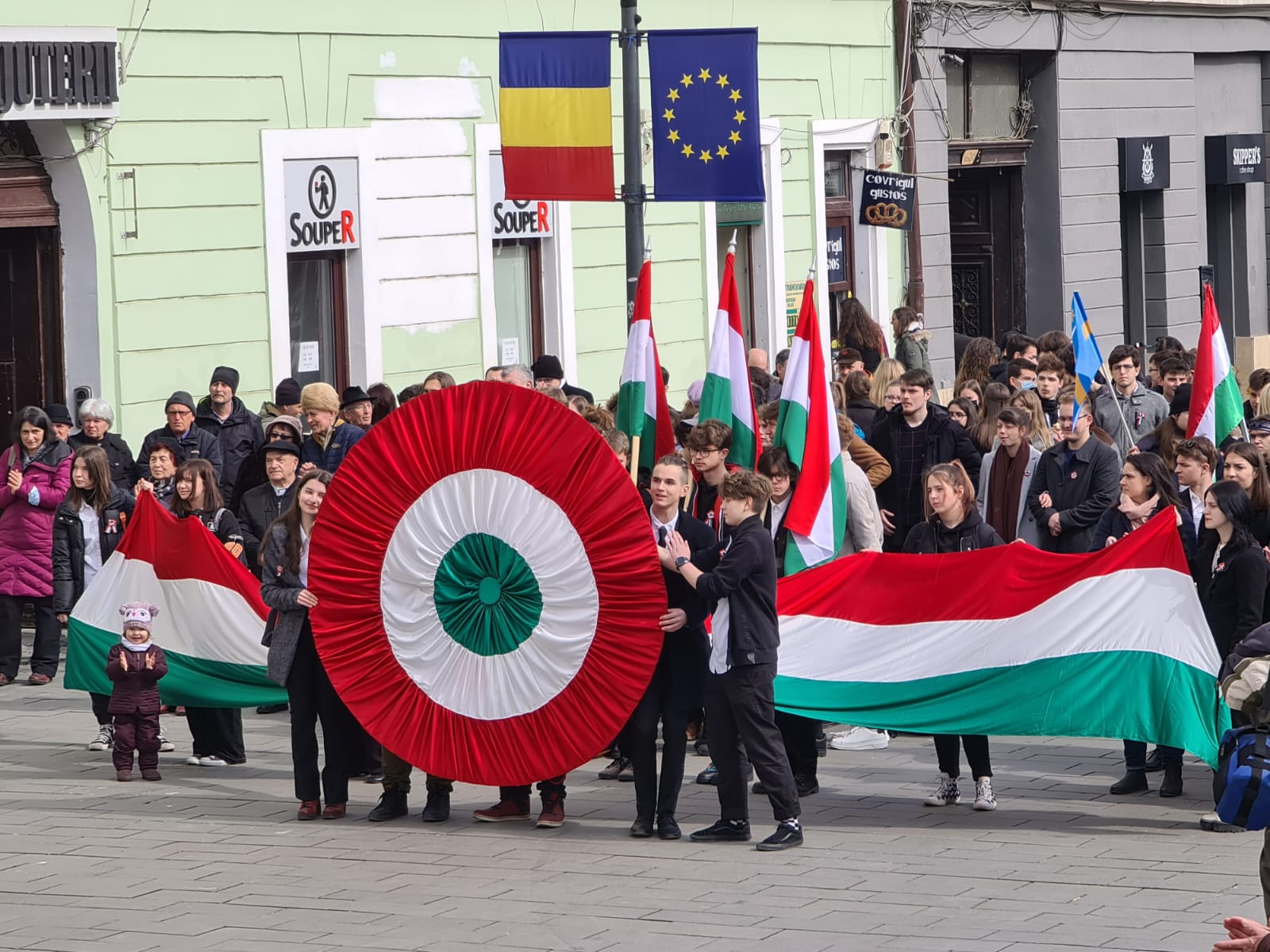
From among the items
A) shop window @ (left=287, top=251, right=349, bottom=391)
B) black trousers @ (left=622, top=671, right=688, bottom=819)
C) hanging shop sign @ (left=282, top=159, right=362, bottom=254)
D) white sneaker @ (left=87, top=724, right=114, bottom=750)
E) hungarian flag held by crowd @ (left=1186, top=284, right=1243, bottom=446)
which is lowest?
white sneaker @ (left=87, top=724, right=114, bottom=750)

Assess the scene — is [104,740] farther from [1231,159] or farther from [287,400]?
[1231,159]

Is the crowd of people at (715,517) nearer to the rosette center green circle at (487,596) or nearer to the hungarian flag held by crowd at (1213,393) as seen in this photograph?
the hungarian flag held by crowd at (1213,393)

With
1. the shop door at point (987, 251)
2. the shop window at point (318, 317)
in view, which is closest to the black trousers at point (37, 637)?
the shop window at point (318, 317)

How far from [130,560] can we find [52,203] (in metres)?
Result: 4.84

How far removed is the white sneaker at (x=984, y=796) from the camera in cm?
993

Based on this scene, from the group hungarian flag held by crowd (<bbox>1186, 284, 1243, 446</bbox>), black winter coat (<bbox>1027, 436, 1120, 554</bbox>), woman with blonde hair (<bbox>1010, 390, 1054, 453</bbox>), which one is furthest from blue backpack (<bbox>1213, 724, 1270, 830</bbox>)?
woman with blonde hair (<bbox>1010, 390, 1054, 453</bbox>)

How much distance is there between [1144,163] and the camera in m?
27.4

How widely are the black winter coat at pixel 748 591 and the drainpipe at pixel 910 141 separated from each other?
1515 centimetres

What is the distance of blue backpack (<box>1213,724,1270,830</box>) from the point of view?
532cm

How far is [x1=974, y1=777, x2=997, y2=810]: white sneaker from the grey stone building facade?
1471 centimetres

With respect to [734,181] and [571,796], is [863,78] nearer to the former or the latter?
[734,181]

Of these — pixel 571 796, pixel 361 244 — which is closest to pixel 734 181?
pixel 361 244

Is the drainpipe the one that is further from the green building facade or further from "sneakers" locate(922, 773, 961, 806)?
"sneakers" locate(922, 773, 961, 806)

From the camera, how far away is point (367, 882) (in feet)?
28.9
